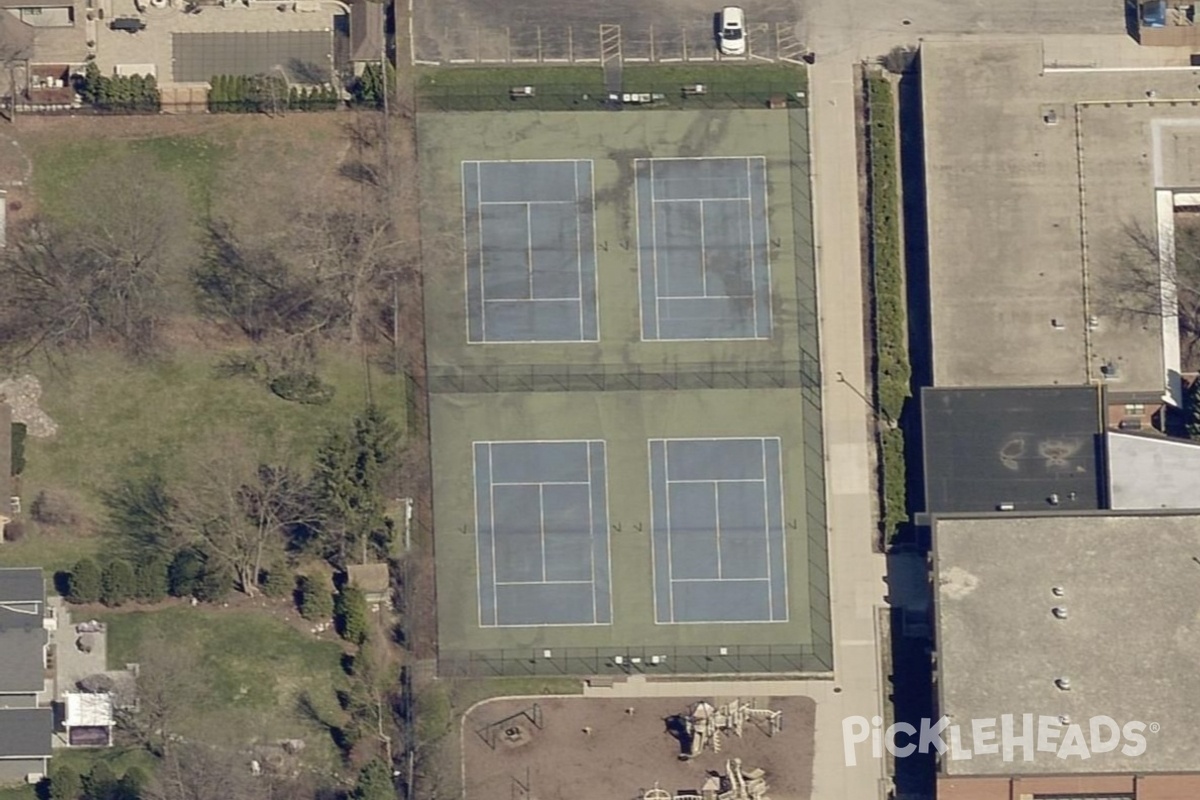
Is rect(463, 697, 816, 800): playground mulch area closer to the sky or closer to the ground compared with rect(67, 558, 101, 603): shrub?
closer to the ground

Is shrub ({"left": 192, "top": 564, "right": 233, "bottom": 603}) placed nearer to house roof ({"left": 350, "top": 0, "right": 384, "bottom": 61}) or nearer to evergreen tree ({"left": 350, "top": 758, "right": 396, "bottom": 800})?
evergreen tree ({"left": 350, "top": 758, "right": 396, "bottom": 800})

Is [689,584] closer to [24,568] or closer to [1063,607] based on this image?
[1063,607]

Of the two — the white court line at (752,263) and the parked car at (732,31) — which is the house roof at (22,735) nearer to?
the white court line at (752,263)

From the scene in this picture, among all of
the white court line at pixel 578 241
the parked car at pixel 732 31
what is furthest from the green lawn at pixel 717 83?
the white court line at pixel 578 241

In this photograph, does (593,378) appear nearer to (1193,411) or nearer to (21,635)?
(1193,411)

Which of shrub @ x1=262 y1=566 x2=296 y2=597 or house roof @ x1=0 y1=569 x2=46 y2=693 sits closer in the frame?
house roof @ x1=0 y1=569 x2=46 y2=693

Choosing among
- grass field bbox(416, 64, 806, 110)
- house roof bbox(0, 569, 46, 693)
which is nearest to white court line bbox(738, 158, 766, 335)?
grass field bbox(416, 64, 806, 110)

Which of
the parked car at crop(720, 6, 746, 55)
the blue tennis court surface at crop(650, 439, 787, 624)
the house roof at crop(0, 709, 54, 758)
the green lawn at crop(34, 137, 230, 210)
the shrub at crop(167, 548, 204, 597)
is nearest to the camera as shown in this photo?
the house roof at crop(0, 709, 54, 758)
